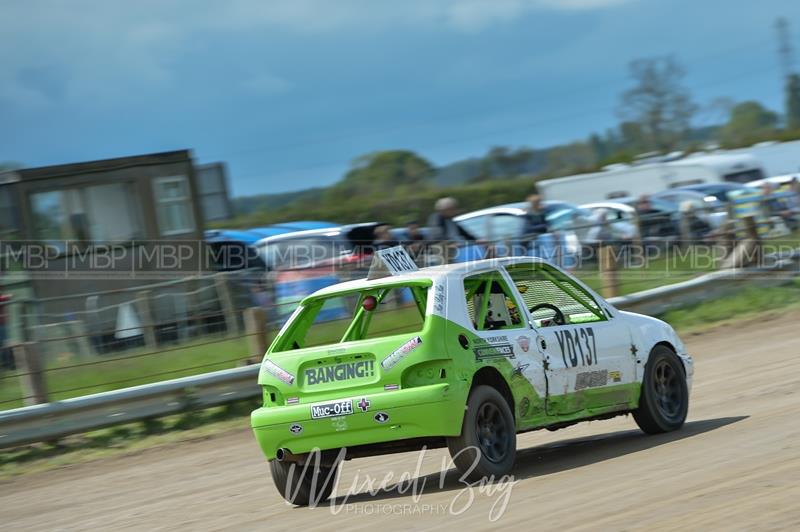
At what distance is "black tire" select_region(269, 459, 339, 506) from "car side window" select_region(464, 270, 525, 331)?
60.0 inches

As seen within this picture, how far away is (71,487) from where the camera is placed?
35.7ft

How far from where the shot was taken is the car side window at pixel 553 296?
8.94 metres

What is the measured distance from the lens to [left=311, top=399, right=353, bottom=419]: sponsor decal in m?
7.53

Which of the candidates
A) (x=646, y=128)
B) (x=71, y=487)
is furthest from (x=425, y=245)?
(x=646, y=128)

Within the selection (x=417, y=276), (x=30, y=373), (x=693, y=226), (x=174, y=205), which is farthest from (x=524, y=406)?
(x=174, y=205)

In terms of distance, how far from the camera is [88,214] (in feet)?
68.4

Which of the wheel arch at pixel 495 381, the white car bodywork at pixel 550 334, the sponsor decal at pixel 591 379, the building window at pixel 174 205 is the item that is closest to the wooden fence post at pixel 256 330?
the white car bodywork at pixel 550 334

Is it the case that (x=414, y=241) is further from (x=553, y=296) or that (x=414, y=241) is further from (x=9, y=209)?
(x=553, y=296)

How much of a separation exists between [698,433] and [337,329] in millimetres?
5522

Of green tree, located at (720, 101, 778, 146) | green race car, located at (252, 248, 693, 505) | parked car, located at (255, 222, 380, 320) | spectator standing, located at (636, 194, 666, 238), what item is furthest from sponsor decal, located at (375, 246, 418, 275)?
green tree, located at (720, 101, 778, 146)

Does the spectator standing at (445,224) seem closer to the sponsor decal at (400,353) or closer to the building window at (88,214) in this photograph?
the building window at (88,214)

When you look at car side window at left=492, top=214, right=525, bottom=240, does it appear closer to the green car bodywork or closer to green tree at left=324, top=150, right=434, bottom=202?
the green car bodywork

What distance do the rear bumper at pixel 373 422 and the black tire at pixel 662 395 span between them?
232cm

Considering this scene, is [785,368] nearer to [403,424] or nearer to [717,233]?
[403,424]
